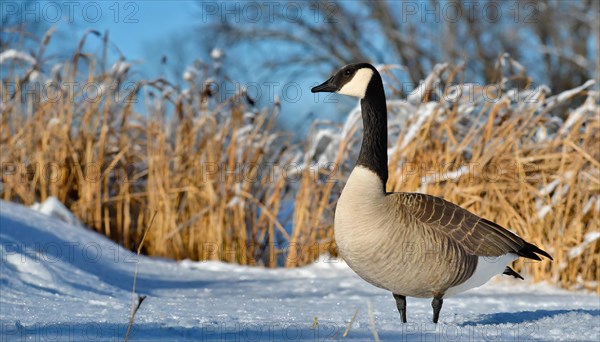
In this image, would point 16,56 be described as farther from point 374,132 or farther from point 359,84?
point 374,132

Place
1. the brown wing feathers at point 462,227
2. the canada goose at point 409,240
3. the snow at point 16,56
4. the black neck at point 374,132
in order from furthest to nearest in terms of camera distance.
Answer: the snow at point 16,56 < the black neck at point 374,132 < the brown wing feathers at point 462,227 < the canada goose at point 409,240

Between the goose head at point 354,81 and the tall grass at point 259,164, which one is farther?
the tall grass at point 259,164

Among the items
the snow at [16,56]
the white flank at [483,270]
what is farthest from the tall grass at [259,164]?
the white flank at [483,270]

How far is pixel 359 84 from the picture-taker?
132 inches

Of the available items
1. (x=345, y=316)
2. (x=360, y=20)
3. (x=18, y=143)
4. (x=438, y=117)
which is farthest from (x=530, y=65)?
(x=345, y=316)

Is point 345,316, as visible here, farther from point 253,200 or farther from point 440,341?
point 253,200

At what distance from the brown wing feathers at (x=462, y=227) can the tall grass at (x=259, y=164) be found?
2.18 metres

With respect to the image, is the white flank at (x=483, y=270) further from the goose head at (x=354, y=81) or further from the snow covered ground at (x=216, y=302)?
the goose head at (x=354, y=81)

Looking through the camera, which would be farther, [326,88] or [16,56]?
[16,56]

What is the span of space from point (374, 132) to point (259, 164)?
3.23m

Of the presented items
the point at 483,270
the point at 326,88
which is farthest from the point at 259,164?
the point at 483,270

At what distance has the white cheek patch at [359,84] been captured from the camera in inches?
131

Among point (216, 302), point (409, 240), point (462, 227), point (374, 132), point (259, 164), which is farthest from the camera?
point (259, 164)

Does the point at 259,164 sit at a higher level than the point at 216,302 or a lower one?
higher
